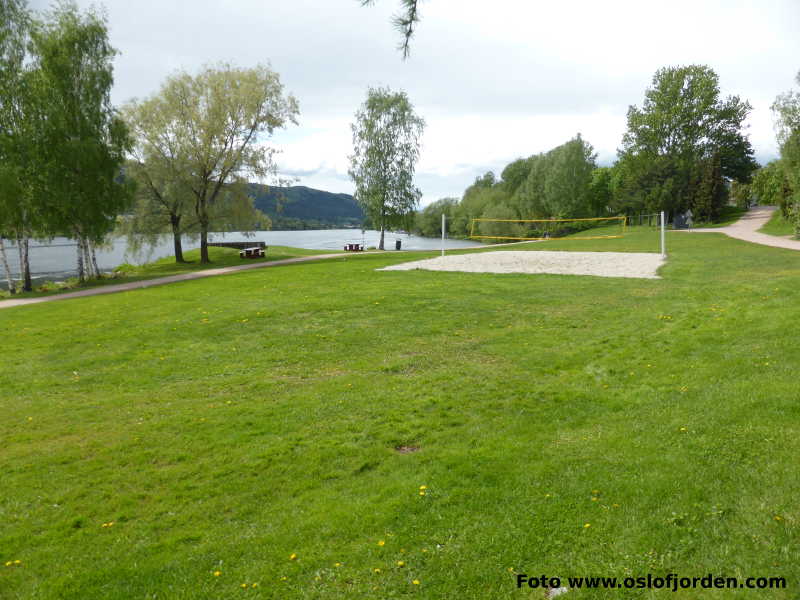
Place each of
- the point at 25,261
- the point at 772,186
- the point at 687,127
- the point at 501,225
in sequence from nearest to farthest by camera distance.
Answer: the point at 25,261
the point at 772,186
the point at 687,127
the point at 501,225

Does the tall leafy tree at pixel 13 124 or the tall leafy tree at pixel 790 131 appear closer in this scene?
the tall leafy tree at pixel 13 124

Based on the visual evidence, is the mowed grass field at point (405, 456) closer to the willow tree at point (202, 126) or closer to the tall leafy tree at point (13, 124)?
the tall leafy tree at point (13, 124)

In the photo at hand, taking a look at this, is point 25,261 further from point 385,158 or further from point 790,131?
point 790,131

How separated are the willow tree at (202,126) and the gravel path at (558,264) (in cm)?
1378

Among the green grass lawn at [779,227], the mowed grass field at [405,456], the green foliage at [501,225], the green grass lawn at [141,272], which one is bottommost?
the mowed grass field at [405,456]

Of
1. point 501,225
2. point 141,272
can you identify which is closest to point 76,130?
point 141,272

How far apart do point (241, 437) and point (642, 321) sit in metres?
7.79

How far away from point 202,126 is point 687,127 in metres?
51.8

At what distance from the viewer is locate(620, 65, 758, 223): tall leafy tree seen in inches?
2205

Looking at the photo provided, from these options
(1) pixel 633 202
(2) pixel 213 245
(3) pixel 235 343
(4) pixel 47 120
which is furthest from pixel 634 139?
(3) pixel 235 343

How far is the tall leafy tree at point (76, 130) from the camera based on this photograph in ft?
74.3

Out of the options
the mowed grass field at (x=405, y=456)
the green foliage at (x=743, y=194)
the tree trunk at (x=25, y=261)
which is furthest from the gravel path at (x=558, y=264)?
the green foliage at (x=743, y=194)

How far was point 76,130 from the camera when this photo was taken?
77.5 ft

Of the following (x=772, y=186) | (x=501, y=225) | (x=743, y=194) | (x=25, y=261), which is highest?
(x=743, y=194)
